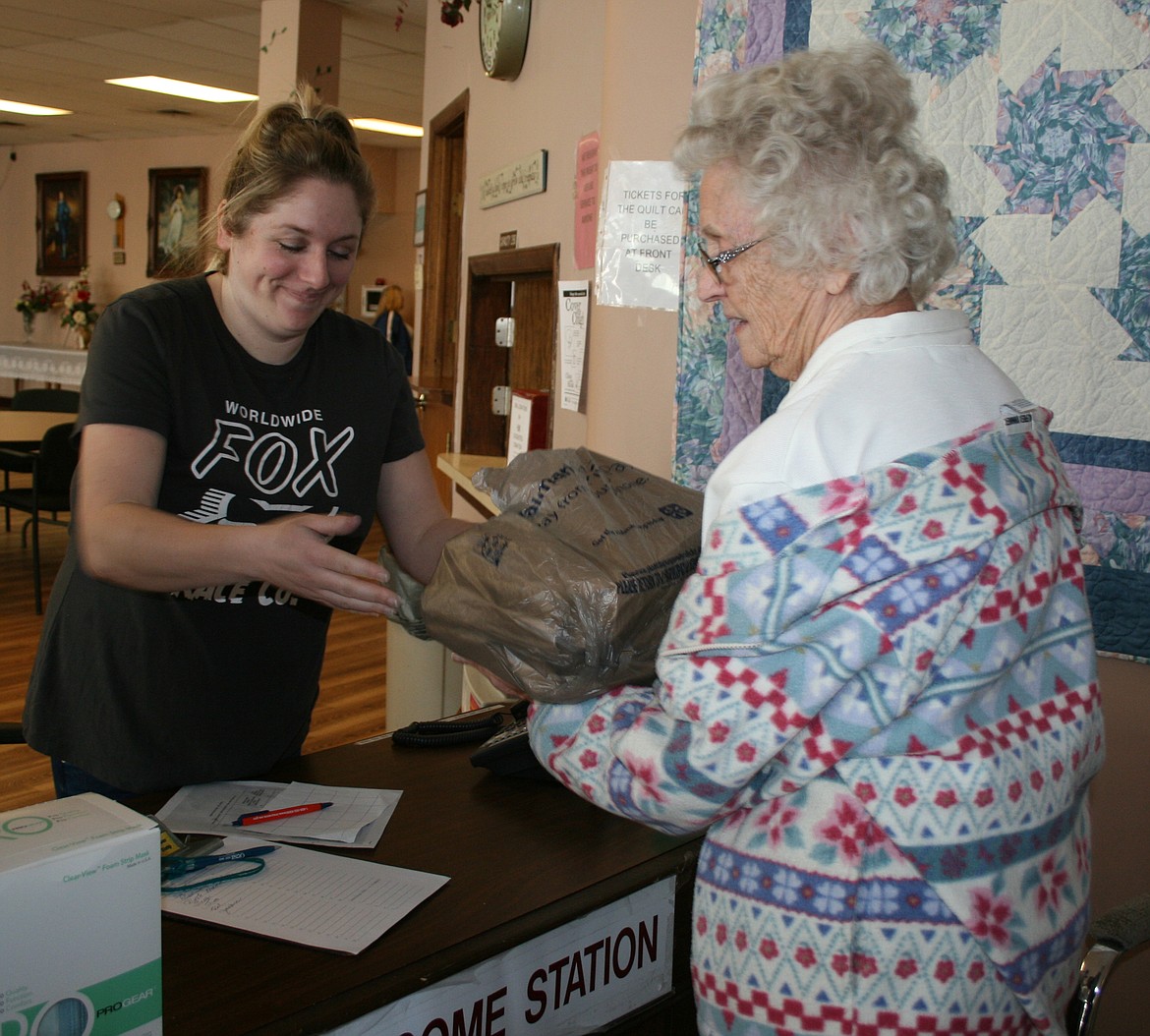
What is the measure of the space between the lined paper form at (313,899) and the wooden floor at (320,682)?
2239mm

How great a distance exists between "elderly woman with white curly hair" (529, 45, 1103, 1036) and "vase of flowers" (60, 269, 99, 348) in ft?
34.1

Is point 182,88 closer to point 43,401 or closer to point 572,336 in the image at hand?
point 43,401

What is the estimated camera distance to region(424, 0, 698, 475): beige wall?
219cm

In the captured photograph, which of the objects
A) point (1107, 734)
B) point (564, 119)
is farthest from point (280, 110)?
point (564, 119)

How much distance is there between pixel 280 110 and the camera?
1560mm

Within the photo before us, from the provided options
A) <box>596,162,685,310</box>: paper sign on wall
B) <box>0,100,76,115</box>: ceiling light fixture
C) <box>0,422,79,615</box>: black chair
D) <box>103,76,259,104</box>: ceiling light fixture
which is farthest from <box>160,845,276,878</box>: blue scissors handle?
<box>0,100,76,115</box>: ceiling light fixture

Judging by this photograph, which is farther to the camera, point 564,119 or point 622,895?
point 564,119

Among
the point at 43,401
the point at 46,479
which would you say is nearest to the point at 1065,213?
the point at 46,479

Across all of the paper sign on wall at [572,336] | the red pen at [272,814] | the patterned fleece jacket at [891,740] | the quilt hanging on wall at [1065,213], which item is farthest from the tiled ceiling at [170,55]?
the patterned fleece jacket at [891,740]

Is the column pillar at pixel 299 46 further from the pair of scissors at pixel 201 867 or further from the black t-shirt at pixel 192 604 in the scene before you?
the pair of scissors at pixel 201 867

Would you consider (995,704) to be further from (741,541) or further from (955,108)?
(955,108)

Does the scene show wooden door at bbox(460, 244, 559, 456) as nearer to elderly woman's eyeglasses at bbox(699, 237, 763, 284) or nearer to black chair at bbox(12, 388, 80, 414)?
elderly woman's eyeglasses at bbox(699, 237, 763, 284)

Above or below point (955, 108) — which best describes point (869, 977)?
below

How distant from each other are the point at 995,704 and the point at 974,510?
0.57 feet
